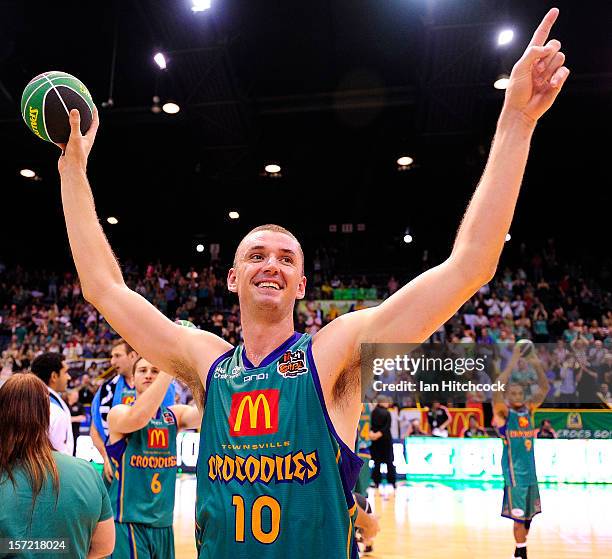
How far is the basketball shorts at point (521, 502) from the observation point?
672 centimetres

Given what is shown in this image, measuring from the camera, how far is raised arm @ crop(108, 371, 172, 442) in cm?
366

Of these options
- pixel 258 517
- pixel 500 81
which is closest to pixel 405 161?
pixel 500 81

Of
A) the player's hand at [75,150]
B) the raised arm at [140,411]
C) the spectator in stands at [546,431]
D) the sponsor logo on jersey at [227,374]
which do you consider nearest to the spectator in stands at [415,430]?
the spectator in stands at [546,431]

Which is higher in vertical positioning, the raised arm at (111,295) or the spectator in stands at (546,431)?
the raised arm at (111,295)

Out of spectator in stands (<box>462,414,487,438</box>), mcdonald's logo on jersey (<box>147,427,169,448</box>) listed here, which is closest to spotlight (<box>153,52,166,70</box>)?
mcdonald's logo on jersey (<box>147,427,169,448</box>)

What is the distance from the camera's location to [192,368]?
2.01m

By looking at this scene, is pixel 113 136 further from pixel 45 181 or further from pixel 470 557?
pixel 470 557

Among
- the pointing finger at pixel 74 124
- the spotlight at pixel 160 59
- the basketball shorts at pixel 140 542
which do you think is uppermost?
the spotlight at pixel 160 59

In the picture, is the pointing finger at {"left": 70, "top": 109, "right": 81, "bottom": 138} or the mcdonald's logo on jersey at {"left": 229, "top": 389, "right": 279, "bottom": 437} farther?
the pointing finger at {"left": 70, "top": 109, "right": 81, "bottom": 138}

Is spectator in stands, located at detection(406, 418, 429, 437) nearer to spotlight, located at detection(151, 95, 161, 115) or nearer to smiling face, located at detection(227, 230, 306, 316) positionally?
spotlight, located at detection(151, 95, 161, 115)

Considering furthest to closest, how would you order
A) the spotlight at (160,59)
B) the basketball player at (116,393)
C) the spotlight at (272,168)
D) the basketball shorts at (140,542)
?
the spotlight at (272,168)
the spotlight at (160,59)
the basketball player at (116,393)
the basketball shorts at (140,542)

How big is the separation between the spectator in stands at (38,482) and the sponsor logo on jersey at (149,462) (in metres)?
1.70

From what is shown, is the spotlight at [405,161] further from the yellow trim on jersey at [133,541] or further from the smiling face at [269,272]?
the smiling face at [269,272]

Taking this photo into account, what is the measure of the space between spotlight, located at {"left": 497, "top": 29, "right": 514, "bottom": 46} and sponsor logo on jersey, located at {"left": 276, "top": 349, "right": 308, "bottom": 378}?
31.2ft
